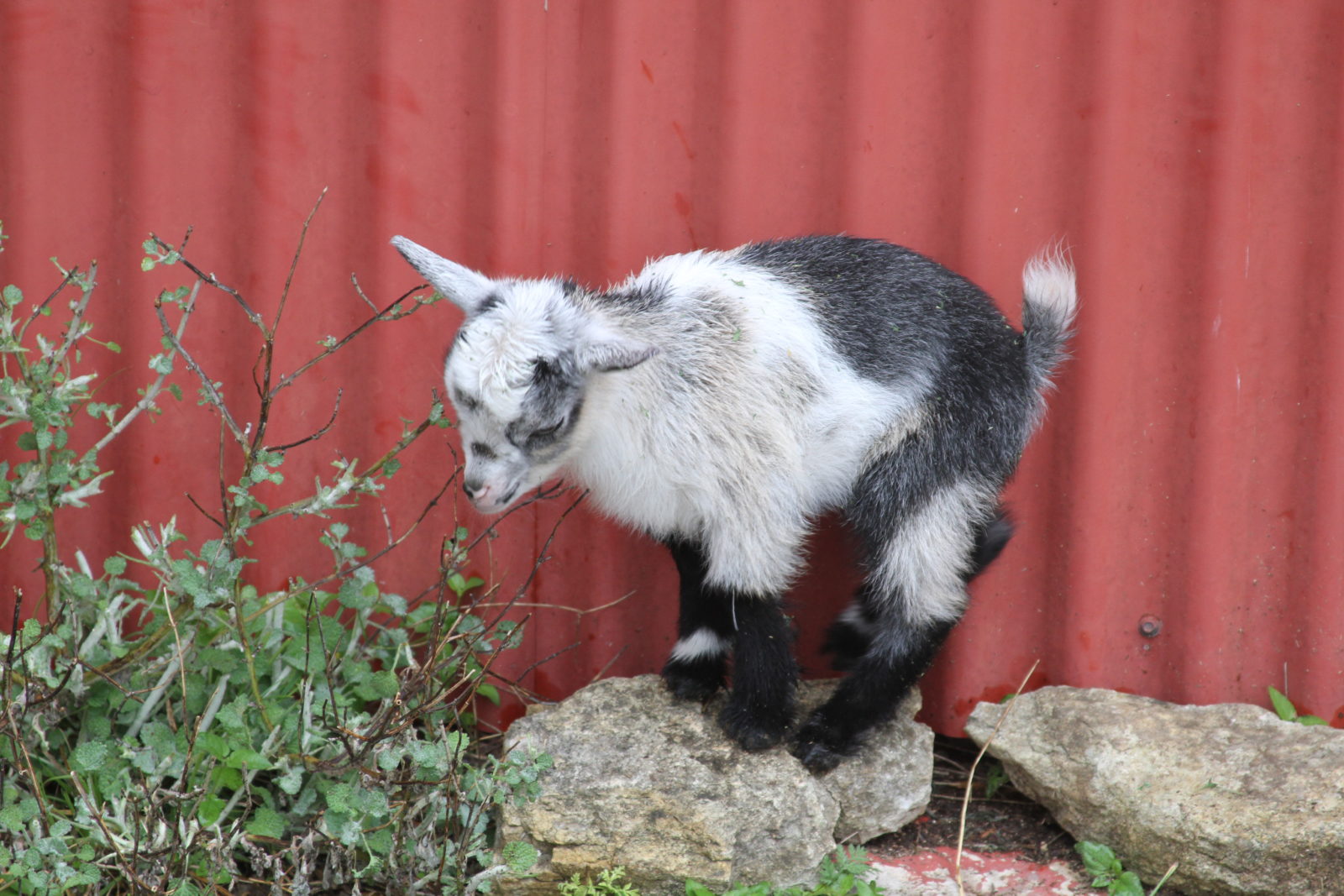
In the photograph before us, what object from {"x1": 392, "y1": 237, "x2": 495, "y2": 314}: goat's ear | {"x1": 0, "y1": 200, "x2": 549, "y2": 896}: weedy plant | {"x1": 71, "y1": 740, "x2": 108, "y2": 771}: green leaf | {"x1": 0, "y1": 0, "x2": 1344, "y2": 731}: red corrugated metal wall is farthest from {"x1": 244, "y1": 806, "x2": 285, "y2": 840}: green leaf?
{"x1": 392, "y1": 237, "x2": 495, "y2": 314}: goat's ear

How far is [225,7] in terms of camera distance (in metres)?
3.45

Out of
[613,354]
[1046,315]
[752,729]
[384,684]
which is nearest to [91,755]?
[384,684]

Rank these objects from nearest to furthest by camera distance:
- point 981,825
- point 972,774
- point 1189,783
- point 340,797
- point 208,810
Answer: point 340,797, point 208,810, point 1189,783, point 972,774, point 981,825

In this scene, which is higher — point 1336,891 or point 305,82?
point 305,82

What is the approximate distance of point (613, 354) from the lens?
9.07ft

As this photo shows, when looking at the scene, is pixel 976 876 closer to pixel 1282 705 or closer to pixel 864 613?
pixel 864 613

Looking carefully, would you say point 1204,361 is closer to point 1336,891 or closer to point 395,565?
point 1336,891

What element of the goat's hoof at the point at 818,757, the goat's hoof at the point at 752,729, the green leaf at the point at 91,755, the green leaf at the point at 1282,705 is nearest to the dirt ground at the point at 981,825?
the goat's hoof at the point at 818,757

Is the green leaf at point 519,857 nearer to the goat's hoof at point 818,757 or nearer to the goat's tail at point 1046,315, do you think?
the goat's hoof at point 818,757

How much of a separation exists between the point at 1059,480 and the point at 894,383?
0.82 m

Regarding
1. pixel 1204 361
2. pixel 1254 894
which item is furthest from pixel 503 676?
pixel 1204 361

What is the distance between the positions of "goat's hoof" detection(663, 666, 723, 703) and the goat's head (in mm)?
845

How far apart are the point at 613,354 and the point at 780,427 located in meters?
0.56

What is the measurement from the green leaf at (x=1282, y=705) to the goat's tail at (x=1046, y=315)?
51.1 inches
